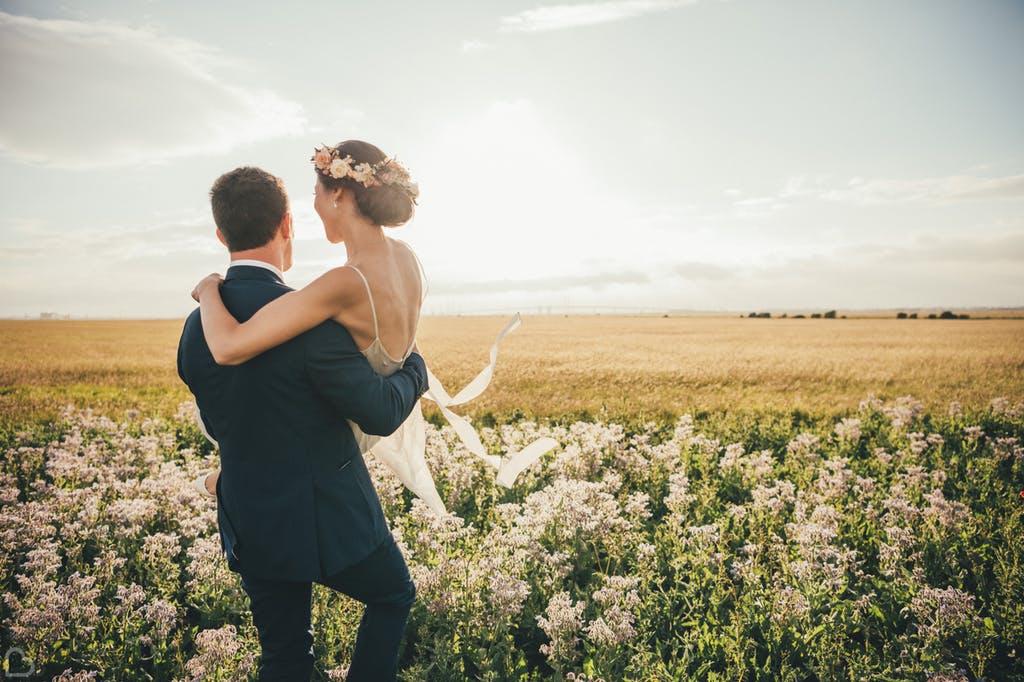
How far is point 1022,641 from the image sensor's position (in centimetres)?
414

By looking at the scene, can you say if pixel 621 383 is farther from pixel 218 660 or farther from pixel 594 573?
pixel 218 660

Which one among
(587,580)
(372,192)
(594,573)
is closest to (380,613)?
(372,192)

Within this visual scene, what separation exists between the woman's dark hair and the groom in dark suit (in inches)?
12.0

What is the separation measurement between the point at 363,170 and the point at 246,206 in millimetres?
535

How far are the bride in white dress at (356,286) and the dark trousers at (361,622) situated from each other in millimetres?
618

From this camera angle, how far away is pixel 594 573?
495 cm

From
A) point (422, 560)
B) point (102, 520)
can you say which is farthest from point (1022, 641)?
point (102, 520)

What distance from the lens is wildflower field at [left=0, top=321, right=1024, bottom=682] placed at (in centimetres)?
394

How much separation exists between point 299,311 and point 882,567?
18.5ft

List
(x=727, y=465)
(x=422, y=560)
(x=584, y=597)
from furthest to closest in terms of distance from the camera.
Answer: (x=727, y=465)
(x=422, y=560)
(x=584, y=597)

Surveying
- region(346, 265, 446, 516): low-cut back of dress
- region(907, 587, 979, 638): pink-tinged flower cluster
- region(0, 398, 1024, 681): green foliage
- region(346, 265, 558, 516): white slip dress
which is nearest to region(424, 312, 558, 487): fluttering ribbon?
region(346, 265, 558, 516): white slip dress

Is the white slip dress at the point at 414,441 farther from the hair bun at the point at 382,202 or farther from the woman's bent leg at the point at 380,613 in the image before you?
the woman's bent leg at the point at 380,613

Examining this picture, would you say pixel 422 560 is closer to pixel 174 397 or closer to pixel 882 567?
pixel 882 567

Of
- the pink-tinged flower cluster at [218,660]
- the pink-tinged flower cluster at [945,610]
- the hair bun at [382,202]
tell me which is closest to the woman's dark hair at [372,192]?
the hair bun at [382,202]
